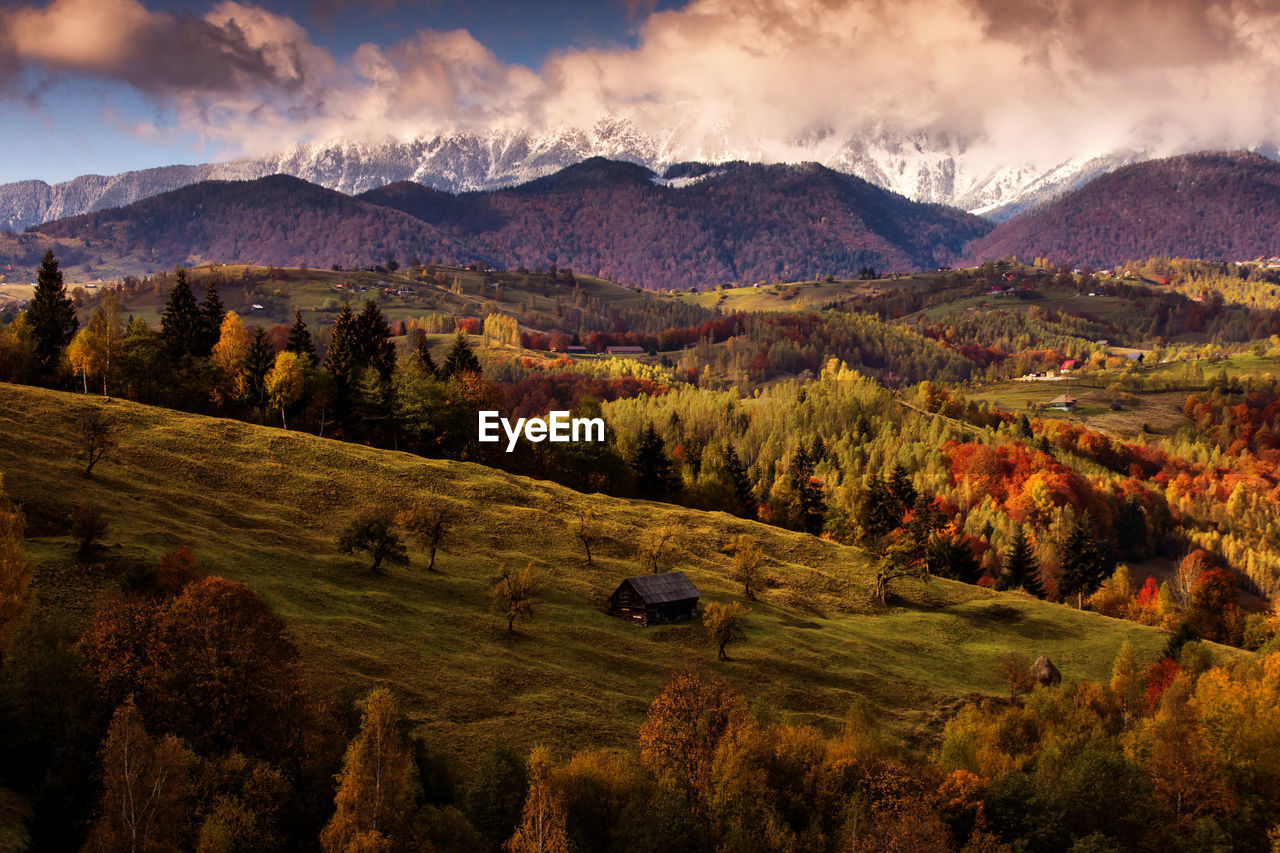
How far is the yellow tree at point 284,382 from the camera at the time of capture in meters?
126

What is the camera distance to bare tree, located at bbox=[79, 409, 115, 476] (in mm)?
87875

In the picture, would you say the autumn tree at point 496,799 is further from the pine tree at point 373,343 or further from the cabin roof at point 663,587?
the pine tree at point 373,343

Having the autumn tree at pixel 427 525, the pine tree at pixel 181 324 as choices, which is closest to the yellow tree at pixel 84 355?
the pine tree at pixel 181 324

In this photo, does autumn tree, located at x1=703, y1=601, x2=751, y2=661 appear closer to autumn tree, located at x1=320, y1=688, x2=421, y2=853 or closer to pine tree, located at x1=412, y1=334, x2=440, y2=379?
autumn tree, located at x1=320, y1=688, x2=421, y2=853

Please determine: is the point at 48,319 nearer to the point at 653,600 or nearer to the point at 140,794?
the point at 653,600

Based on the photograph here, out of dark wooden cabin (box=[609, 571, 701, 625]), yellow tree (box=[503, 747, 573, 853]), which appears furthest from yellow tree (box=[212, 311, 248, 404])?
yellow tree (box=[503, 747, 573, 853])

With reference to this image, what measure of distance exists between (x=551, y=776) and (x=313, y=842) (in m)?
12.6

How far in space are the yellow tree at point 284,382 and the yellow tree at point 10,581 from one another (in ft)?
239

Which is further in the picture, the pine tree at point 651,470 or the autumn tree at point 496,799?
the pine tree at point 651,470

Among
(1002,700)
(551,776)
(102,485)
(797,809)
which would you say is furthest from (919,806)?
(102,485)

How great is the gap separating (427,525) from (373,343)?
70005 mm

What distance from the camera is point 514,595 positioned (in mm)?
77875

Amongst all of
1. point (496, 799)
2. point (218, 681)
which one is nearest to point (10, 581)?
point (218, 681)
